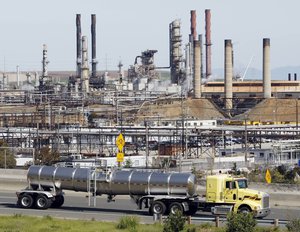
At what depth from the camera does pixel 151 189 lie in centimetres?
3083

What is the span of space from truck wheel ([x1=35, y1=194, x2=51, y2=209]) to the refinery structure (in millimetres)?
25173

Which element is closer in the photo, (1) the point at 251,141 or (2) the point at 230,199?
(2) the point at 230,199

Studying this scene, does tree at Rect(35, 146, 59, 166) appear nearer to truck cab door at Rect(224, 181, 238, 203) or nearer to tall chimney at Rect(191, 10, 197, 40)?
truck cab door at Rect(224, 181, 238, 203)

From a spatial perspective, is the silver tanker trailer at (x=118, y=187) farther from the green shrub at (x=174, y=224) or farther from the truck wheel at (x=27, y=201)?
the green shrub at (x=174, y=224)

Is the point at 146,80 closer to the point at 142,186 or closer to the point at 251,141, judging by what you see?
the point at 251,141

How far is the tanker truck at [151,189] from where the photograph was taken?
29703 mm

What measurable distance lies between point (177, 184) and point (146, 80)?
110 metres

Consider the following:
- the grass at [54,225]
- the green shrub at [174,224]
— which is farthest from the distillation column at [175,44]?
the green shrub at [174,224]

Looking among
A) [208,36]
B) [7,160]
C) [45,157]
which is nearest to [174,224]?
[7,160]

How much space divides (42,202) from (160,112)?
84116 millimetres

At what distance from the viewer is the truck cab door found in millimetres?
29719

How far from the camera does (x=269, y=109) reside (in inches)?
4673

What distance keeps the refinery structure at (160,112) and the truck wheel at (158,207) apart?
26926 millimetres

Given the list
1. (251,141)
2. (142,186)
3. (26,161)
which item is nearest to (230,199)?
(142,186)
